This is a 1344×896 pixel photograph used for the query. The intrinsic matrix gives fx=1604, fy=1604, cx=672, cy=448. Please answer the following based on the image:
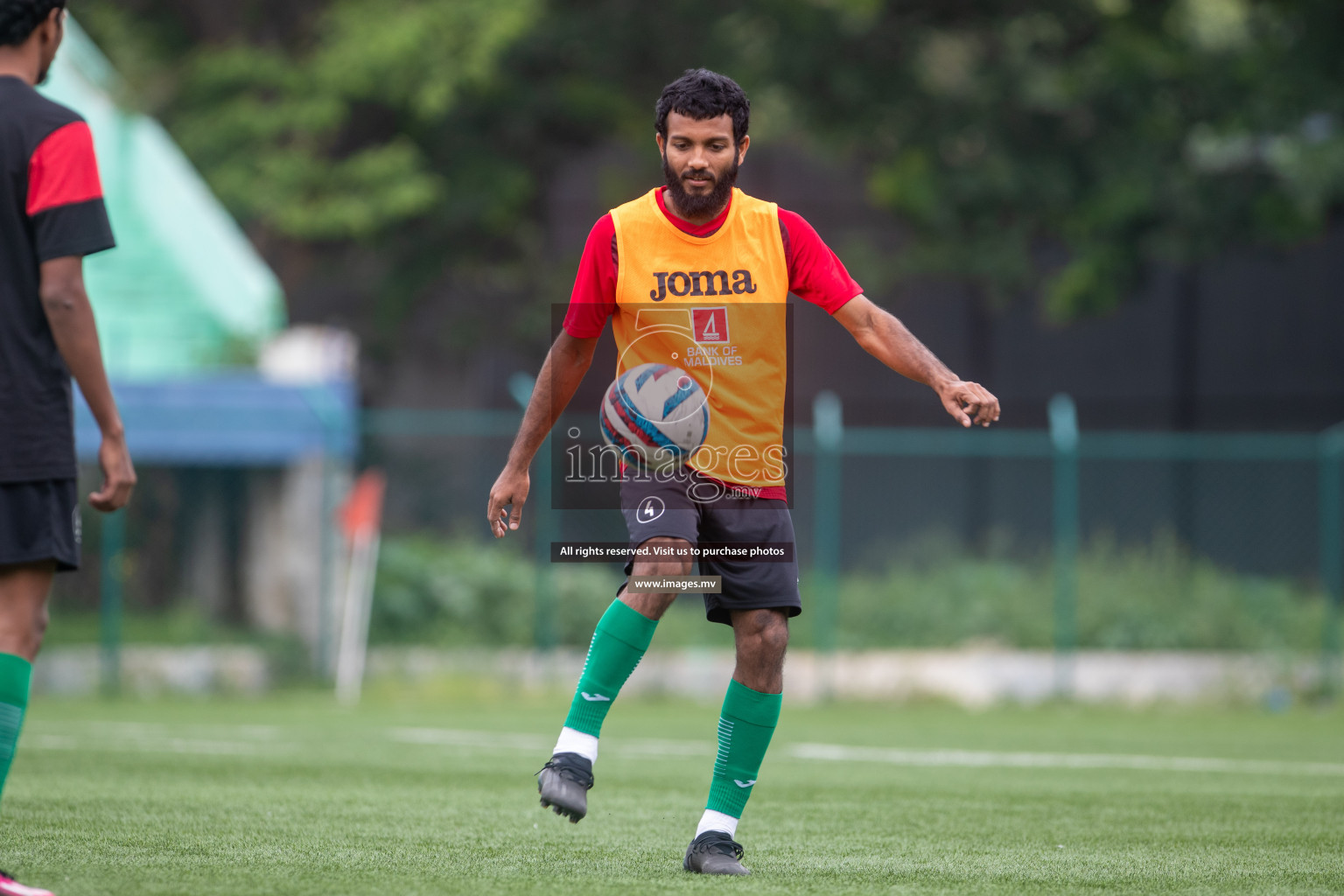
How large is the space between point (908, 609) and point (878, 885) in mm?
10635

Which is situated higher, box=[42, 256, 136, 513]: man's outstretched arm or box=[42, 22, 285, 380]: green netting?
box=[42, 22, 285, 380]: green netting

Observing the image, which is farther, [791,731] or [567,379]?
[791,731]

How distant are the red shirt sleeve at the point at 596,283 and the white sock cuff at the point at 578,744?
3.81ft

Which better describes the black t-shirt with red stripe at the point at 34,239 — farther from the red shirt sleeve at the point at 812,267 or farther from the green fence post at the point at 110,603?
the green fence post at the point at 110,603

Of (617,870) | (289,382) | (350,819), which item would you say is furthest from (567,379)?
(289,382)

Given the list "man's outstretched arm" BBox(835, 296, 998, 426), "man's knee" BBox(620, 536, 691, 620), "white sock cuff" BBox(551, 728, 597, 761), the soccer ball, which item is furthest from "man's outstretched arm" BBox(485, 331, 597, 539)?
"man's outstretched arm" BBox(835, 296, 998, 426)

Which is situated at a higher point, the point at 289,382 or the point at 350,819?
the point at 289,382

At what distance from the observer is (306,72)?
1634cm

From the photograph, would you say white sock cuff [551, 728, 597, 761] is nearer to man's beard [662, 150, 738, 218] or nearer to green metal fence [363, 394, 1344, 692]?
man's beard [662, 150, 738, 218]

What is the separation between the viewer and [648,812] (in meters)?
6.02

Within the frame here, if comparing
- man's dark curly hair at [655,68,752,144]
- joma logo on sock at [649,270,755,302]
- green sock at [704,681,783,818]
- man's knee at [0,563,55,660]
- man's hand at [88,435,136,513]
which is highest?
man's dark curly hair at [655,68,752,144]

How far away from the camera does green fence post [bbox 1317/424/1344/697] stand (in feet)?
45.3

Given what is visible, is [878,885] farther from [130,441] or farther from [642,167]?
[642,167]

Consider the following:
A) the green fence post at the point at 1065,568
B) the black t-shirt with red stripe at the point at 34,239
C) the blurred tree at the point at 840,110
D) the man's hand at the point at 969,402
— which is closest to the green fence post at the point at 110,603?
the blurred tree at the point at 840,110
